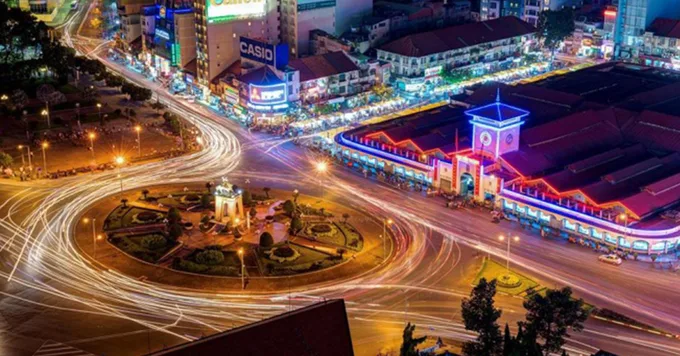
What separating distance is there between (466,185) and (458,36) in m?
57.4

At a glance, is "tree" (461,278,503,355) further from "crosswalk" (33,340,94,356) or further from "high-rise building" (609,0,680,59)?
"high-rise building" (609,0,680,59)

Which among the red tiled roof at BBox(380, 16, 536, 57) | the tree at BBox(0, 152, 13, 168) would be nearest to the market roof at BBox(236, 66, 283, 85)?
the red tiled roof at BBox(380, 16, 536, 57)

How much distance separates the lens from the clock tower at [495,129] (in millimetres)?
100688

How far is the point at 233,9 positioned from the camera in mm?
140500

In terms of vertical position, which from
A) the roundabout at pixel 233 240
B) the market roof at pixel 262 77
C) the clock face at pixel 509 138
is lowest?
the roundabout at pixel 233 240

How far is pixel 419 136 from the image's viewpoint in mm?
112625

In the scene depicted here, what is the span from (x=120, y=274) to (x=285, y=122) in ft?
173

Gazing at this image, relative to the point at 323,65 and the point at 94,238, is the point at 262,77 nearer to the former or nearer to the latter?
the point at 323,65

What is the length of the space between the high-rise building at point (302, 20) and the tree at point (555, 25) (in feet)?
135

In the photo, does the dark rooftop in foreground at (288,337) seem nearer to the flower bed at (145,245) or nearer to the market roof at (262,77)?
the flower bed at (145,245)

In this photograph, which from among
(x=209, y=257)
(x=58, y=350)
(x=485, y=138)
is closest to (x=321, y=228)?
(x=209, y=257)

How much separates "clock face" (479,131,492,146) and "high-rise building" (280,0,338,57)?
55.4 meters

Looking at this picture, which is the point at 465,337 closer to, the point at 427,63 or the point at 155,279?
the point at 155,279

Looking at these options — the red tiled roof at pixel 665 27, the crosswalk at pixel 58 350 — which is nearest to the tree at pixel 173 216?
the crosswalk at pixel 58 350
